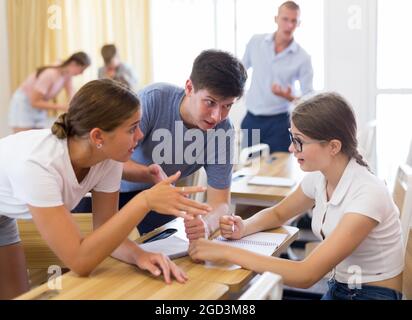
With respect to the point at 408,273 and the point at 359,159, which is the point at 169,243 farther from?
the point at 408,273

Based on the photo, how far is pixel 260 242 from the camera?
5.69 feet

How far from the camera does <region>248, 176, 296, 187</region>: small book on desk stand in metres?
2.87

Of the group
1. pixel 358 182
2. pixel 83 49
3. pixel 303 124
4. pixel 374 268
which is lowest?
pixel 374 268

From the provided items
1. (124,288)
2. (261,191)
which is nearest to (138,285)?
(124,288)

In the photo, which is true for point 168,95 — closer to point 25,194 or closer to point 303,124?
point 303,124

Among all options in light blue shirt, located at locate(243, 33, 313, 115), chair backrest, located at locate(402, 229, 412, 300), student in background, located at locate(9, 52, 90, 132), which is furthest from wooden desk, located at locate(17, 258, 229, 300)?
student in background, located at locate(9, 52, 90, 132)

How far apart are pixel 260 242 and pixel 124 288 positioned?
0.56m

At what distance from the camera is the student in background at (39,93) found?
4.67 metres

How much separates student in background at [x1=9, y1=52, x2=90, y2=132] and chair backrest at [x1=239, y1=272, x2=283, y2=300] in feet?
12.6

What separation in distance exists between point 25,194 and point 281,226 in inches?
36.5

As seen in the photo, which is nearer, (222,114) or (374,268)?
(374,268)

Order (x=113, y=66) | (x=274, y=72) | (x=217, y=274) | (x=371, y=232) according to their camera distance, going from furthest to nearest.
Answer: (x=113, y=66), (x=274, y=72), (x=371, y=232), (x=217, y=274)

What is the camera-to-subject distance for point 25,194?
1372mm

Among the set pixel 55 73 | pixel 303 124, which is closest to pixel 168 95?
pixel 303 124
